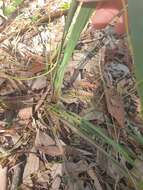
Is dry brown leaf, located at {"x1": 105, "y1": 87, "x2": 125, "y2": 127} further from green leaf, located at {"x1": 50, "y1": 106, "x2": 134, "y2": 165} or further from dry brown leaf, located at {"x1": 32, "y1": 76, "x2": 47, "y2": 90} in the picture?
dry brown leaf, located at {"x1": 32, "y1": 76, "x2": 47, "y2": 90}

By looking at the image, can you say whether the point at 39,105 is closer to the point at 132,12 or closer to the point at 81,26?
the point at 81,26

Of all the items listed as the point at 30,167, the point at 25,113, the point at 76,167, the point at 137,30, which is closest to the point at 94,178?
the point at 76,167

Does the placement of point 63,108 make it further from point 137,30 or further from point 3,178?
point 137,30

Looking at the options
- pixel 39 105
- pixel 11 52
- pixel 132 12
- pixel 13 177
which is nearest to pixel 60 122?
pixel 39 105

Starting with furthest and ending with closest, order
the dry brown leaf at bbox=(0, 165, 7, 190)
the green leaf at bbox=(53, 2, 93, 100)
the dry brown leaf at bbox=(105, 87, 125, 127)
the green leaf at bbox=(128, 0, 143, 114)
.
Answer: the dry brown leaf at bbox=(105, 87, 125, 127), the dry brown leaf at bbox=(0, 165, 7, 190), the green leaf at bbox=(53, 2, 93, 100), the green leaf at bbox=(128, 0, 143, 114)

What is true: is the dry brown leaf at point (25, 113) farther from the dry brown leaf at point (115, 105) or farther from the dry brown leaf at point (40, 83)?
the dry brown leaf at point (115, 105)

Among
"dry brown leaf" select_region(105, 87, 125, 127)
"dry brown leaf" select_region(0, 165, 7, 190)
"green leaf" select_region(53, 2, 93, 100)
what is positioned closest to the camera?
"green leaf" select_region(53, 2, 93, 100)

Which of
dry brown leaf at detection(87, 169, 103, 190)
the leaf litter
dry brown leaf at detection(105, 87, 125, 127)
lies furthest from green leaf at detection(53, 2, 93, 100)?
dry brown leaf at detection(87, 169, 103, 190)
